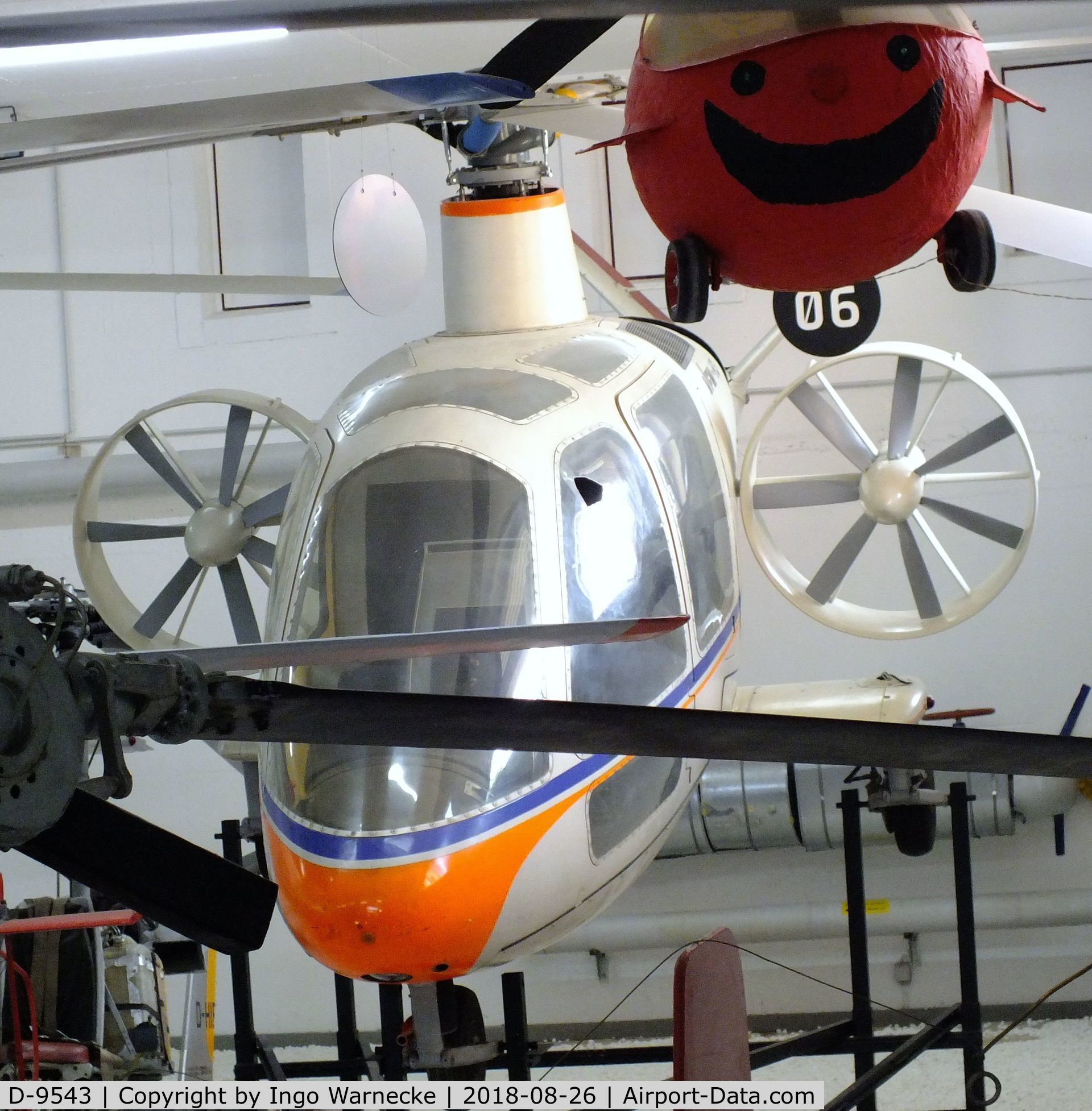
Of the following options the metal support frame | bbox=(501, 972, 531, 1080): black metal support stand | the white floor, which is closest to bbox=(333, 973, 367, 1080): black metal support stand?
the metal support frame

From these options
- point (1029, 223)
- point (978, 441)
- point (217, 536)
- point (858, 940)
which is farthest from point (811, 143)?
point (858, 940)

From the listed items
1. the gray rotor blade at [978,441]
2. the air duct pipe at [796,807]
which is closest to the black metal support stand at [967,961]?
the gray rotor blade at [978,441]

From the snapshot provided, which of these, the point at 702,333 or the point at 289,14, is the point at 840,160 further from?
the point at 702,333

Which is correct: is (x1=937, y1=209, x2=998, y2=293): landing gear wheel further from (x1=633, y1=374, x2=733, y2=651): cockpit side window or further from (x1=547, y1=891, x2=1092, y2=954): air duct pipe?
(x1=547, y1=891, x2=1092, y2=954): air duct pipe

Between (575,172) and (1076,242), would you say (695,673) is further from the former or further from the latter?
(575,172)

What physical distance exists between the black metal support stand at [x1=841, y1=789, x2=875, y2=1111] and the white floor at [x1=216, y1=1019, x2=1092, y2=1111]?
1.27m

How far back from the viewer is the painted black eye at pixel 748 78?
1.26 meters

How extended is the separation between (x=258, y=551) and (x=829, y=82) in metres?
3.43

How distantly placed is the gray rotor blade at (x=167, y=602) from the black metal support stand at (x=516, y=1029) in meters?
1.50

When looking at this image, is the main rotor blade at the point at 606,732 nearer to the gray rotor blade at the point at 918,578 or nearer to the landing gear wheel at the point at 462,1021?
the landing gear wheel at the point at 462,1021

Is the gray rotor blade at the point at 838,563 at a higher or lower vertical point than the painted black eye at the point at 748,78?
lower

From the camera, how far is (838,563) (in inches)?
171

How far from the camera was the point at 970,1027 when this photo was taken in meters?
4.39

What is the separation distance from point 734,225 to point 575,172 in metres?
5.95
